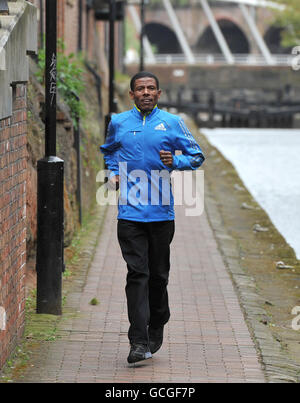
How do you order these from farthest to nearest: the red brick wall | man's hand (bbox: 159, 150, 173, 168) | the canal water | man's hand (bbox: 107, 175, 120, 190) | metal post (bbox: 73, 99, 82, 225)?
1. the canal water
2. metal post (bbox: 73, 99, 82, 225)
3. man's hand (bbox: 107, 175, 120, 190)
4. man's hand (bbox: 159, 150, 173, 168)
5. the red brick wall

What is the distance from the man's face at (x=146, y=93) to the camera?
6.59 metres

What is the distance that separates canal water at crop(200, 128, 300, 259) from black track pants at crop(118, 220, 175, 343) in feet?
23.2

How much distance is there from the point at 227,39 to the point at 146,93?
3079 inches

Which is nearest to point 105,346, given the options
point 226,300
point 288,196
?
point 226,300

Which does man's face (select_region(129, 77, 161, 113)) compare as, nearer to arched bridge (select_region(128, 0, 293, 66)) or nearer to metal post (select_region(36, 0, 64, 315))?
metal post (select_region(36, 0, 64, 315))

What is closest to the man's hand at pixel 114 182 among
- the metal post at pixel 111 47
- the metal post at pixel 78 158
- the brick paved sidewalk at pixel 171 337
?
the brick paved sidewalk at pixel 171 337

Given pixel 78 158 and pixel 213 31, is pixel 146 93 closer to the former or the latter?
pixel 78 158

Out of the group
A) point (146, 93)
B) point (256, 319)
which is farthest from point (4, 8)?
point (256, 319)

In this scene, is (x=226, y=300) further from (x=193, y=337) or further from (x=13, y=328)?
(x=13, y=328)

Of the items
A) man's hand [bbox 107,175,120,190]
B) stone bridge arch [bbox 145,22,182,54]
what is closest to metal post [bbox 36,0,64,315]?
man's hand [bbox 107,175,120,190]

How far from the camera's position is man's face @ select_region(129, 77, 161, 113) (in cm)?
659

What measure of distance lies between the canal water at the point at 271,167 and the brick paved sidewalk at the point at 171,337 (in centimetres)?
405

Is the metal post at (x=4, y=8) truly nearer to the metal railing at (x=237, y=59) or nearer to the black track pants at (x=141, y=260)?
the black track pants at (x=141, y=260)
